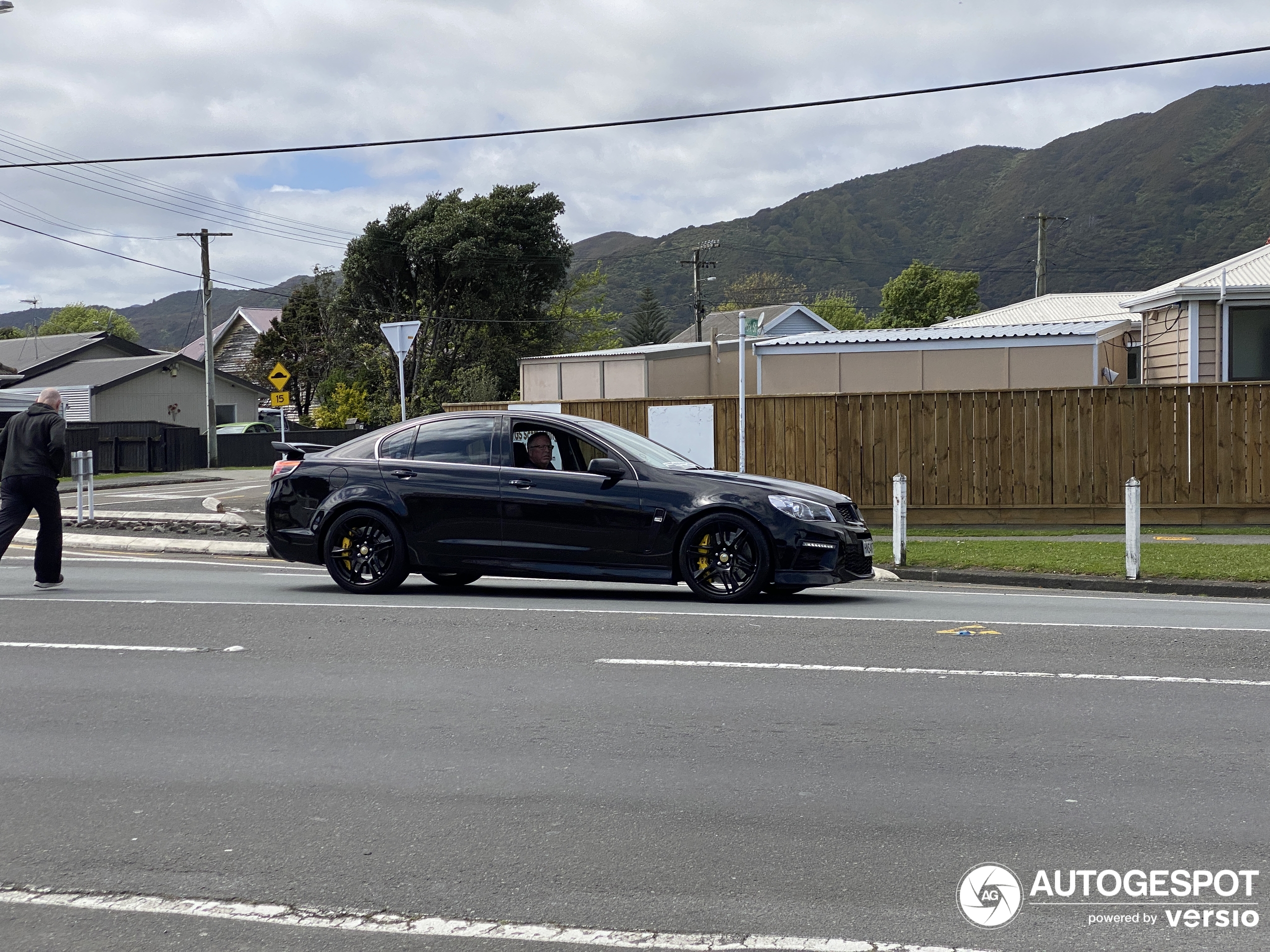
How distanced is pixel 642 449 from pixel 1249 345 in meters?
15.1

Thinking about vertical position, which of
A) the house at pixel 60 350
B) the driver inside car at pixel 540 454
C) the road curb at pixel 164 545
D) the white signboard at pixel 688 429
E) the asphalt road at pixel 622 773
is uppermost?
the house at pixel 60 350

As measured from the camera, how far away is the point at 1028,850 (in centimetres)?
440

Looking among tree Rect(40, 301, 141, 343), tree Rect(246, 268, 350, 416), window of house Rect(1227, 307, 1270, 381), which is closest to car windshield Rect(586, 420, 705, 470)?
window of house Rect(1227, 307, 1270, 381)

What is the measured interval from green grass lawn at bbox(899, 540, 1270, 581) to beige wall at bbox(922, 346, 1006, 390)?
22.3 ft

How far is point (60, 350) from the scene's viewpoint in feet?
195

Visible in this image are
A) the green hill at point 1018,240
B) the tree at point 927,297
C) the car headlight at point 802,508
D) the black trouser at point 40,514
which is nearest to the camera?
the car headlight at point 802,508

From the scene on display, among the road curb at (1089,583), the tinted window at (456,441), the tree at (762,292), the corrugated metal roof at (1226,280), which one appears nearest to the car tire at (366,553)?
the tinted window at (456,441)

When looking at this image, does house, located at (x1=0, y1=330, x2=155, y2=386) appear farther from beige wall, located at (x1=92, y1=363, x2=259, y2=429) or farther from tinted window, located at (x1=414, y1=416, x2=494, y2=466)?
tinted window, located at (x1=414, y1=416, x2=494, y2=466)

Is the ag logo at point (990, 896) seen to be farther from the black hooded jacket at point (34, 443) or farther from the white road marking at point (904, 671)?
the black hooded jacket at point (34, 443)

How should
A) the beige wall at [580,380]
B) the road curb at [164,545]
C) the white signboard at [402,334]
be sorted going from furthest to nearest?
the beige wall at [580,380], the white signboard at [402,334], the road curb at [164,545]

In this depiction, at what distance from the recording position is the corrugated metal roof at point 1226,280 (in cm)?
2139

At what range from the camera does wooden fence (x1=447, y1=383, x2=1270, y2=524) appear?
1812cm

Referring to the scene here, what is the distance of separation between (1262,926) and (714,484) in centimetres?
686

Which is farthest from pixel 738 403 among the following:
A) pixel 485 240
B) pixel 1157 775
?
pixel 485 240
